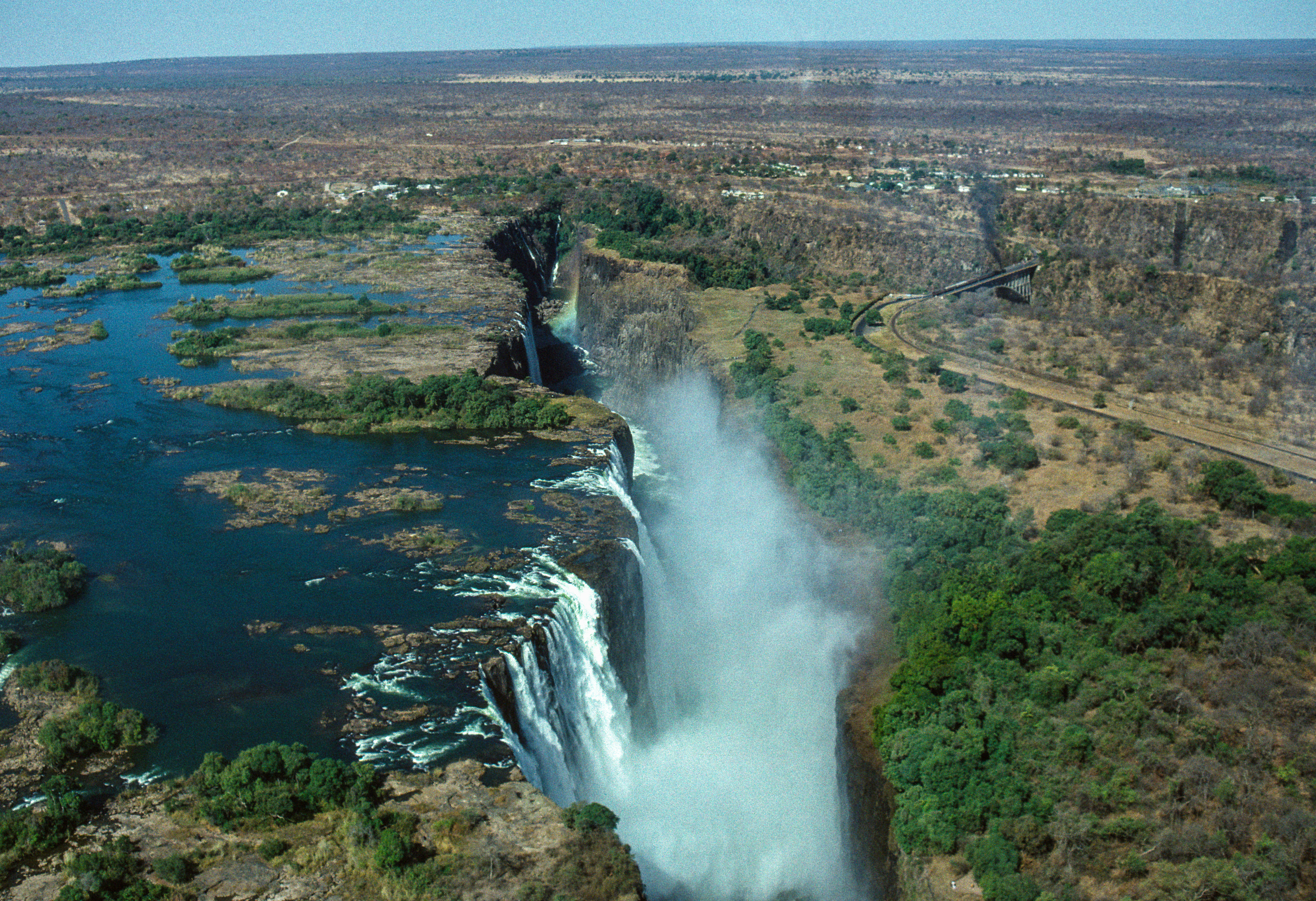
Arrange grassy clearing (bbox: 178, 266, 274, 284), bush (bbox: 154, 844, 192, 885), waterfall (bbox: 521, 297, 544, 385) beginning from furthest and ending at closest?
grassy clearing (bbox: 178, 266, 274, 284), waterfall (bbox: 521, 297, 544, 385), bush (bbox: 154, 844, 192, 885)

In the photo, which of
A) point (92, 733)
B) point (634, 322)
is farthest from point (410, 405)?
point (92, 733)

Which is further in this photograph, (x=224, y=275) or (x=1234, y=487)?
(x=224, y=275)

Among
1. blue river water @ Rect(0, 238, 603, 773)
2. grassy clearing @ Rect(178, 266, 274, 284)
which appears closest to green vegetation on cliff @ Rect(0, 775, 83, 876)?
blue river water @ Rect(0, 238, 603, 773)

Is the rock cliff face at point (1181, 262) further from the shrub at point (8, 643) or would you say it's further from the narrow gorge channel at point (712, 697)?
the shrub at point (8, 643)

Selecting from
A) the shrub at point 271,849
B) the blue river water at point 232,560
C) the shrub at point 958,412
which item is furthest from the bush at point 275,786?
the shrub at point 958,412

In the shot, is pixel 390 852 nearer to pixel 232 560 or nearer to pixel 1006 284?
pixel 232 560

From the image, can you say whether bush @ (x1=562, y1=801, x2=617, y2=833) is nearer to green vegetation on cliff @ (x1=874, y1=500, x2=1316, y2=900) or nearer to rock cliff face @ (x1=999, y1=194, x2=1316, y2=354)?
green vegetation on cliff @ (x1=874, y1=500, x2=1316, y2=900)

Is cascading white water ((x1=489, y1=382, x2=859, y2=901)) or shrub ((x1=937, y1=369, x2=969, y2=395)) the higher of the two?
shrub ((x1=937, y1=369, x2=969, y2=395))
